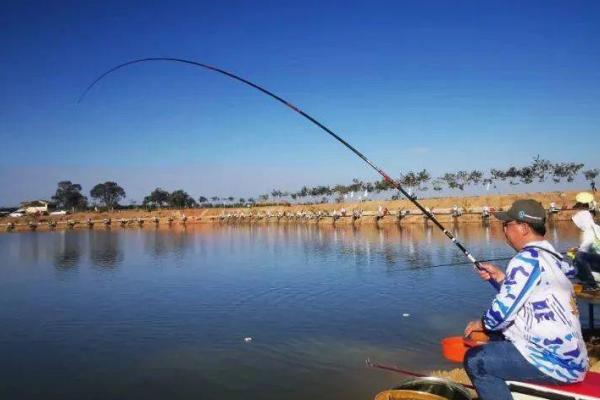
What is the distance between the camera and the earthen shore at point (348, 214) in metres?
48.1

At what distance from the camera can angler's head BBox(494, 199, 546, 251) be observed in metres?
3.59

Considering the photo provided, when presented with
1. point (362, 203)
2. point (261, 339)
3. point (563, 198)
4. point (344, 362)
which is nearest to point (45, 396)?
point (261, 339)

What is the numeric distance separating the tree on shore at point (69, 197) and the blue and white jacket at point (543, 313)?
140366 millimetres

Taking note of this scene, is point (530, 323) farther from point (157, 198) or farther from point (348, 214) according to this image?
point (157, 198)

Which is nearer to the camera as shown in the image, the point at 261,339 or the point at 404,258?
the point at 261,339

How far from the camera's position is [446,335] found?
9.82 metres

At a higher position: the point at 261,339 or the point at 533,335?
the point at 533,335

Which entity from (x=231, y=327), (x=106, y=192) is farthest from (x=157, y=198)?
(x=231, y=327)

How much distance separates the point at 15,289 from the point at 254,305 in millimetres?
10795

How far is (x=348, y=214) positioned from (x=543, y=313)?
179 ft

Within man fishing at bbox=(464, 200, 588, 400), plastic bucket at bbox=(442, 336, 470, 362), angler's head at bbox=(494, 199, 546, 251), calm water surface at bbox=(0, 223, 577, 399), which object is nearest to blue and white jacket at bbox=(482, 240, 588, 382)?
man fishing at bbox=(464, 200, 588, 400)

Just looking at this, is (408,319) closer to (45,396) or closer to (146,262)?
(45,396)

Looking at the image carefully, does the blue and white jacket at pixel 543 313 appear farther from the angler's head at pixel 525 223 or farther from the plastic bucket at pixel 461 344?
the plastic bucket at pixel 461 344

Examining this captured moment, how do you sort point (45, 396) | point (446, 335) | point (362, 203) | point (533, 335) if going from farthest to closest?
point (362, 203), point (446, 335), point (45, 396), point (533, 335)
